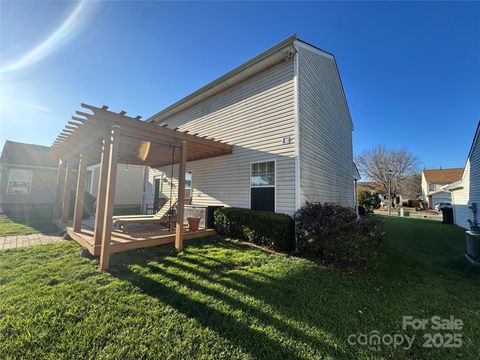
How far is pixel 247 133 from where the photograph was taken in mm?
8156

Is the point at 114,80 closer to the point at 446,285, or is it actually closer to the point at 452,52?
the point at 446,285

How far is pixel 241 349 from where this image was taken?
7.60 ft

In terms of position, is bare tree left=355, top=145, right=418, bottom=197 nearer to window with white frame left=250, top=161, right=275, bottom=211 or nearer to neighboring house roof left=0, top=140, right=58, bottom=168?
window with white frame left=250, top=161, right=275, bottom=211

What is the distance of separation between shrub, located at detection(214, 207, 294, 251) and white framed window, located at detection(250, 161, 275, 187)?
116cm

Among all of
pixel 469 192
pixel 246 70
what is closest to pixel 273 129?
pixel 246 70

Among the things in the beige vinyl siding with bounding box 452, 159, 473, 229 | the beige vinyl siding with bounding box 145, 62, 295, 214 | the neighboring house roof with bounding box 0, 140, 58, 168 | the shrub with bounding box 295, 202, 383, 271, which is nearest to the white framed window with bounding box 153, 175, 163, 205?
the beige vinyl siding with bounding box 145, 62, 295, 214

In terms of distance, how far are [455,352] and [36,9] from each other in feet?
36.7

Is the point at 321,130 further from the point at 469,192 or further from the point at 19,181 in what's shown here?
the point at 19,181

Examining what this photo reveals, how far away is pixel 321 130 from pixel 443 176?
4626 centimetres

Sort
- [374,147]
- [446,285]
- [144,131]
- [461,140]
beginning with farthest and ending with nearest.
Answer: [374,147], [461,140], [144,131], [446,285]

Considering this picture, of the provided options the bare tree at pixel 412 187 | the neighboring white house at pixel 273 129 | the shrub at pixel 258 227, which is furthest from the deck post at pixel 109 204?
the bare tree at pixel 412 187

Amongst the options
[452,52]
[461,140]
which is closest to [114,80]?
[452,52]

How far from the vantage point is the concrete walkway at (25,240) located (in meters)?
6.10

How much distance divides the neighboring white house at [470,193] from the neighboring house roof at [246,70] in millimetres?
8922
